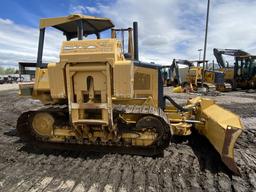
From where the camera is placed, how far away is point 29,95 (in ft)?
15.6

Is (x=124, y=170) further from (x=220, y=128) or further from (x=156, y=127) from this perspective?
(x=220, y=128)

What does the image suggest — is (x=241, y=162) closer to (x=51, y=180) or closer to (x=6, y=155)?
(x=51, y=180)

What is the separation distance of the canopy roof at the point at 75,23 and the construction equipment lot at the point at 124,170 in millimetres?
2545

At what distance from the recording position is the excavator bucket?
147 inches

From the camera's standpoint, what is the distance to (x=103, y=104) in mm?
4105

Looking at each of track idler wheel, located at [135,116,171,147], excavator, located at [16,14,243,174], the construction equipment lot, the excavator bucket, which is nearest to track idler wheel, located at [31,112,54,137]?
excavator, located at [16,14,243,174]

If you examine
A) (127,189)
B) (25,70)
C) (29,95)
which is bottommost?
(127,189)

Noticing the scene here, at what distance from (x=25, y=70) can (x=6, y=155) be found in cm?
171

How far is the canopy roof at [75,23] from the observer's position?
14.9 ft

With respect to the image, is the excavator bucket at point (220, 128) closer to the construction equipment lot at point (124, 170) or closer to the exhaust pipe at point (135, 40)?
the construction equipment lot at point (124, 170)

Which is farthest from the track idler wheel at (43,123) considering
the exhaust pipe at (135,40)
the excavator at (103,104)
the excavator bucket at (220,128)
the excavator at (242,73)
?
the excavator at (242,73)

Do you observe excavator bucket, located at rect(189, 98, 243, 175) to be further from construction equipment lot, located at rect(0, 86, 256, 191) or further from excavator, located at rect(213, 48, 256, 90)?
excavator, located at rect(213, 48, 256, 90)

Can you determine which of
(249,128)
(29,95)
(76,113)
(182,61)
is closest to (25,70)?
(29,95)

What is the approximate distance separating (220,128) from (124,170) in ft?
5.89
